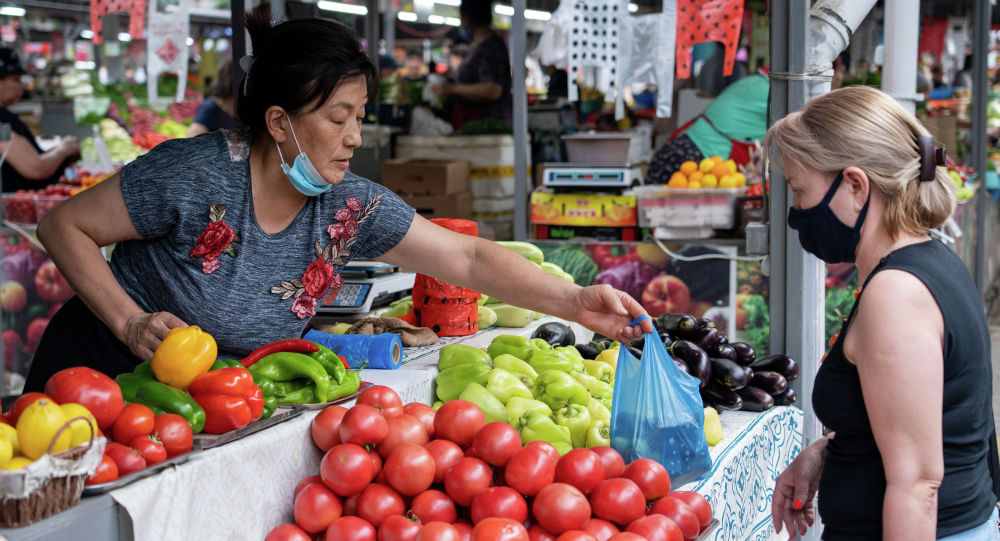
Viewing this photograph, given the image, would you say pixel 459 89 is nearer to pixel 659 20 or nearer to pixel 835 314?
pixel 659 20

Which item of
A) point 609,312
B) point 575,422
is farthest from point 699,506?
point 609,312

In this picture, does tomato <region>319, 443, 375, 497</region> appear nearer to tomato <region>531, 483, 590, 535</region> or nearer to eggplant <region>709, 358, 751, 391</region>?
tomato <region>531, 483, 590, 535</region>

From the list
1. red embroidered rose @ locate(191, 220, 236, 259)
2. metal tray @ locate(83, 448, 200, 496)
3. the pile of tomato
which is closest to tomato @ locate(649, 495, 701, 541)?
the pile of tomato

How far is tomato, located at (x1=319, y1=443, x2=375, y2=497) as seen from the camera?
7.04 feet

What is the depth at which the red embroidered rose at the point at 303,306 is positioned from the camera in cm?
288

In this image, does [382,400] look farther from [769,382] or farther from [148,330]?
[769,382]

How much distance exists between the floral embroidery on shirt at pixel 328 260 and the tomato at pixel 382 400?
21.6 inches

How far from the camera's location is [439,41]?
63.0 feet

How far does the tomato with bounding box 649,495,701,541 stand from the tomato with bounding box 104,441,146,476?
1184 millimetres

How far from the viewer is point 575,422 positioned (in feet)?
9.15

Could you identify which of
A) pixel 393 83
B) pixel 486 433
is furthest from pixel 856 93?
pixel 393 83

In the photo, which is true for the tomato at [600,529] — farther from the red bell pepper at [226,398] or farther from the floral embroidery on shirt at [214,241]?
the floral embroidery on shirt at [214,241]

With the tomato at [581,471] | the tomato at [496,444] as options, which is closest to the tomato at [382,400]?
the tomato at [496,444]

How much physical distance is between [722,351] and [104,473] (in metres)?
2.35
